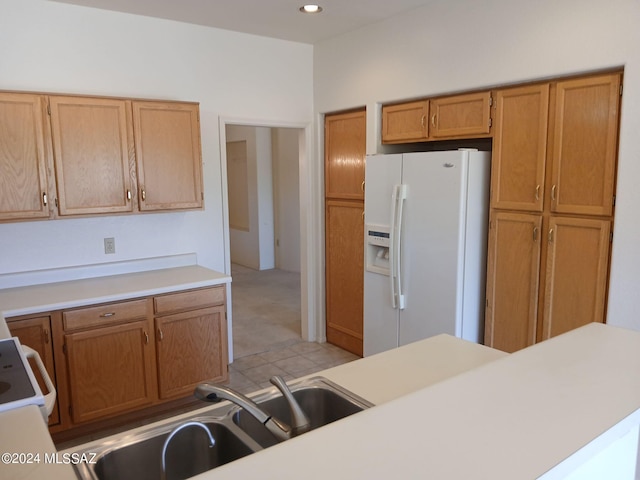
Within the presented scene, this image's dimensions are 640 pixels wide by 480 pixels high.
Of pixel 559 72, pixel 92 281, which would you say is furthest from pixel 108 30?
pixel 559 72

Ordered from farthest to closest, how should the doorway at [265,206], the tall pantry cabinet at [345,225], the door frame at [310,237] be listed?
the doorway at [265,206] < the door frame at [310,237] < the tall pantry cabinet at [345,225]

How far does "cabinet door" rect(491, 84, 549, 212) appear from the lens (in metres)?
2.72

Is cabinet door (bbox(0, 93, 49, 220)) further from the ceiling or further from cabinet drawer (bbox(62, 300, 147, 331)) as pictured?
the ceiling

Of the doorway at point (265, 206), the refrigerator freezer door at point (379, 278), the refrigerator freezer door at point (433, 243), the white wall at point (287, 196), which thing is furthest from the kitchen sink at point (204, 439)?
the white wall at point (287, 196)

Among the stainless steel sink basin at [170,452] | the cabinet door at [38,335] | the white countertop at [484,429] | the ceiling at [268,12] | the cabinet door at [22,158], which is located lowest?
the cabinet door at [38,335]

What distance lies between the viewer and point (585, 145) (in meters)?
2.54

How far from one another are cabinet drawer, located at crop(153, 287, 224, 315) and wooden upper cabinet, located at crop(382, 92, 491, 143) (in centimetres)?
175

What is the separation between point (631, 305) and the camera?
2389mm

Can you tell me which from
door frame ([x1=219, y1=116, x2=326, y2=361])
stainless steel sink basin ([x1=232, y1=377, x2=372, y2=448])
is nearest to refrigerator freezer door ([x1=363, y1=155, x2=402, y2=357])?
door frame ([x1=219, y1=116, x2=326, y2=361])

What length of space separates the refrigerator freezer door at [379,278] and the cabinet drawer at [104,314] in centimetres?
165

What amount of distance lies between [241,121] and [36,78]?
1461 millimetres

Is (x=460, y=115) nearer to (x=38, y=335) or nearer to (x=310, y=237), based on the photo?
(x=310, y=237)

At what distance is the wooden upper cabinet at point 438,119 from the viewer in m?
3.03

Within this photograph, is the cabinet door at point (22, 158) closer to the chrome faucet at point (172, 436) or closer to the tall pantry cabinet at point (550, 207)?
the chrome faucet at point (172, 436)
